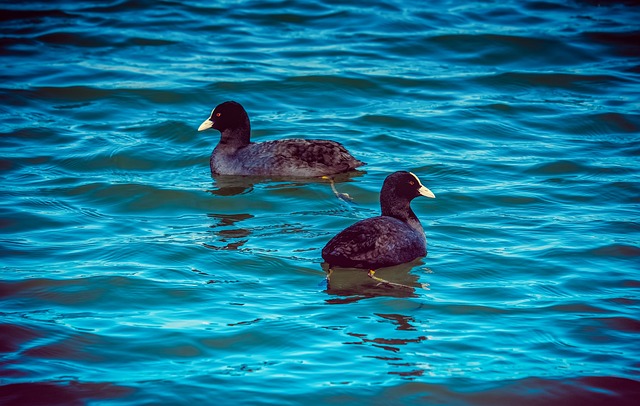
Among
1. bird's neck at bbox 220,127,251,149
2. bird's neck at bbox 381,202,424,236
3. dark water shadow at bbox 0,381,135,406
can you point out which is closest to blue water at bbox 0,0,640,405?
dark water shadow at bbox 0,381,135,406

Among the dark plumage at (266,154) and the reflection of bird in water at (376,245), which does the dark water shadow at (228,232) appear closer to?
the reflection of bird in water at (376,245)

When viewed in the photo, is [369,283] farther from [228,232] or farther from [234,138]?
[234,138]

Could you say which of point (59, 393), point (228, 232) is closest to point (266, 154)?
point (228, 232)

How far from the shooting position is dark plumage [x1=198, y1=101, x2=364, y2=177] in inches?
520

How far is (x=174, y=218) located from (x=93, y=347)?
3889 millimetres

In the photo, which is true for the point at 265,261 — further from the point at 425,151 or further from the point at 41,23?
the point at 41,23

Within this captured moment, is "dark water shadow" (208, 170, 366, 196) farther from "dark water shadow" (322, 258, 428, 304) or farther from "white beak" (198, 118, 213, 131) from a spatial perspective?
"dark water shadow" (322, 258, 428, 304)

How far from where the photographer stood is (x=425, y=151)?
1439cm

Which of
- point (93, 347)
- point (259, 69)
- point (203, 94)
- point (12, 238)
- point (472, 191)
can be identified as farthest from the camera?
point (259, 69)

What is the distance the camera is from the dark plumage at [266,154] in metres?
13.2

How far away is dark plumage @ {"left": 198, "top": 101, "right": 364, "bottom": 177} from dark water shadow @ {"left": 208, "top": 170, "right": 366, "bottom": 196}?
0.24ft

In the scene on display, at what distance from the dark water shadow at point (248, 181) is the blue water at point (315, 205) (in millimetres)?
82

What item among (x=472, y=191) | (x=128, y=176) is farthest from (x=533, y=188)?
(x=128, y=176)

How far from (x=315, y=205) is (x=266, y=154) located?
1.73m
